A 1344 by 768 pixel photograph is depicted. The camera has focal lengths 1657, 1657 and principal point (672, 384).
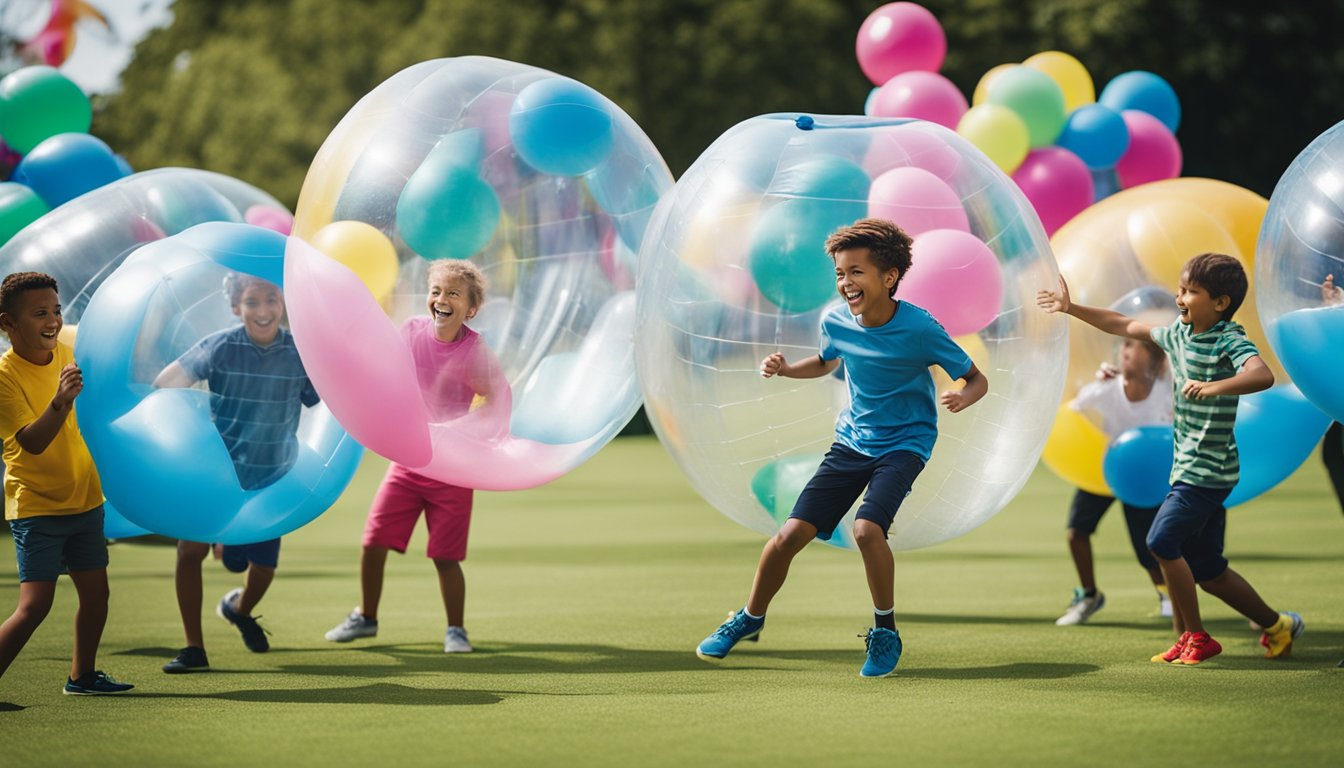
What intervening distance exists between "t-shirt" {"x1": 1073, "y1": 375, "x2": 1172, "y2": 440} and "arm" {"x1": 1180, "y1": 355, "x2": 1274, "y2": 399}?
0.97 metres

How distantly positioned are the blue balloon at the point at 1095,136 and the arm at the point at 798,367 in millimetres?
5359

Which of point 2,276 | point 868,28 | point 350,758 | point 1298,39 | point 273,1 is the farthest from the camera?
point 273,1

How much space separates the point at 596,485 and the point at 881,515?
10.7 m

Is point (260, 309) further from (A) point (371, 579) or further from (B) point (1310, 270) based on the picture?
(B) point (1310, 270)

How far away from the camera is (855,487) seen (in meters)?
5.65

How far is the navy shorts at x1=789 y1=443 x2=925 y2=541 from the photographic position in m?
5.51

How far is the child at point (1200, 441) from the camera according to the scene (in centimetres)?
581

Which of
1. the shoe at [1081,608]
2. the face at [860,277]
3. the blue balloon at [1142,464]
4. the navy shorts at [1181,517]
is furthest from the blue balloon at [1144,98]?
the face at [860,277]

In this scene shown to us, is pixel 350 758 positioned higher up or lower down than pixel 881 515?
lower down

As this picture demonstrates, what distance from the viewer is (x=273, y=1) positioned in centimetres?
3312

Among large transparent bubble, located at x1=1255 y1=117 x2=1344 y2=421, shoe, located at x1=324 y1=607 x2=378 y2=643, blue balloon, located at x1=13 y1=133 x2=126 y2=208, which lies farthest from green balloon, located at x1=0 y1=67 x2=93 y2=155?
large transparent bubble, located at x1=1255 y1=117 x2=1344 y2=421

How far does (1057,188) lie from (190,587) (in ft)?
18.8

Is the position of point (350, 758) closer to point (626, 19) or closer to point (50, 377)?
point (50, 377)

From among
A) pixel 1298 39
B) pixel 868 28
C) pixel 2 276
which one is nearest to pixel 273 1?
pixel 1298 39
